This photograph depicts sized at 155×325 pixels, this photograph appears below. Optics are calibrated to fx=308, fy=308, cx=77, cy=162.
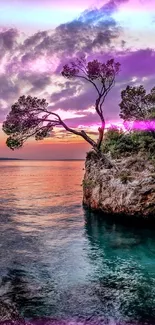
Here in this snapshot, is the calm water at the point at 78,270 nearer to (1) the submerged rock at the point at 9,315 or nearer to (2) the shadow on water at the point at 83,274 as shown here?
(2) the shadow on water at the point at 83,274

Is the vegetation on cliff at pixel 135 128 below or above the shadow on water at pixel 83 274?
above

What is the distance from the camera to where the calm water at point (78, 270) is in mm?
14688

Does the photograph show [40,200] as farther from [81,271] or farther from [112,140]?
[81,271]

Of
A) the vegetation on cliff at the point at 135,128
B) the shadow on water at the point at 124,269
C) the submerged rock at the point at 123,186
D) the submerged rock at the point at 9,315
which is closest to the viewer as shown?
the submerged rock at the point at 9,315

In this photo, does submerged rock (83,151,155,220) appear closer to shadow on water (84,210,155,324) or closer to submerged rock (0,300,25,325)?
shadow on water (84,210,155,324)

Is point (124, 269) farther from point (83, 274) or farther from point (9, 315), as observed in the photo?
point (9, 315)

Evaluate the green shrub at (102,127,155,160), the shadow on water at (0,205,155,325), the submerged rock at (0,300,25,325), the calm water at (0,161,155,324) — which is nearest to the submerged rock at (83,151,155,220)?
the green shrub at (102,127,155,160)

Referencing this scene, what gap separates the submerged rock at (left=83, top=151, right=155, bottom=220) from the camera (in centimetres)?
3155

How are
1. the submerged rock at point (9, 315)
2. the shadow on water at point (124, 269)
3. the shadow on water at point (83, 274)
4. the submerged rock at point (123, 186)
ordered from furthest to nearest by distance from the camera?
the submerged rock at point (123, 186)
the shadow on water at point (124, 269)
the shadow on water at point (83, 274)
the submerged rock at point (9, 315)

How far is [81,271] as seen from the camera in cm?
1970

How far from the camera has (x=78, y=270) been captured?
1988cm

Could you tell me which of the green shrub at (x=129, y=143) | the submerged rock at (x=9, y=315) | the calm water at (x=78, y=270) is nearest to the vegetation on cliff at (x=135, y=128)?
the green shrub at (x=129, y=143)

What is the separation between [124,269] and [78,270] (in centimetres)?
298

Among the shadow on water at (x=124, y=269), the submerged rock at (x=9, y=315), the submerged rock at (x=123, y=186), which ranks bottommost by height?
the shadow on water at (x=124, y=269)
